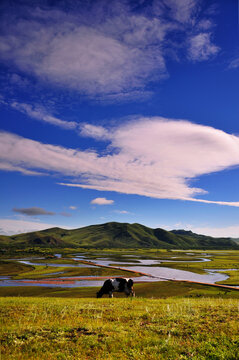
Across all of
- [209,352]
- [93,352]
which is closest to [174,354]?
[209,352]

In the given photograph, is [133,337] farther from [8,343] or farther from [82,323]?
[8,343]

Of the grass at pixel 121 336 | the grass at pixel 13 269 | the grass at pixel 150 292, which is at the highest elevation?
the grass at pixel 121 336

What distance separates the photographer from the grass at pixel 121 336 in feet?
23.9

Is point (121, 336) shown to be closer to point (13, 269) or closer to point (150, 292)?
point (150, 292)

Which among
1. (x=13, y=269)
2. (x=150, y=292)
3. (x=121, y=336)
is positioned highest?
(x=121, y=336)

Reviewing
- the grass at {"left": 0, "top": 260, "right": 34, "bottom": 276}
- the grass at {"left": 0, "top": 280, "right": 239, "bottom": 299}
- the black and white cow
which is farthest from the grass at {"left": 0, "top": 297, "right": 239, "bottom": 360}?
the grass at {"left": 0, "top": 260, "right": 34, "bottom": 276}

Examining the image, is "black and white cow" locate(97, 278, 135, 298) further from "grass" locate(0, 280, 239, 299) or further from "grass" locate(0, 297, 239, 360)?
"grass" locate(0, 297, 239, 360)

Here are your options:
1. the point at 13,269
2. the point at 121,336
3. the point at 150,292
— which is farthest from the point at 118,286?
the point at 13,269

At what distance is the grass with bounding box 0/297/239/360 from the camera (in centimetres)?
730

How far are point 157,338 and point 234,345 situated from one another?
263cm

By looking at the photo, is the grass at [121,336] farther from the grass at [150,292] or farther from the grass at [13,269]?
the grass at [13,269]

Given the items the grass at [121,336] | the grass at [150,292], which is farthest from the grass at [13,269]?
the grass at [121,336]

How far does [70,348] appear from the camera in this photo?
781 centimetres

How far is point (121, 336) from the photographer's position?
28.6 ft
